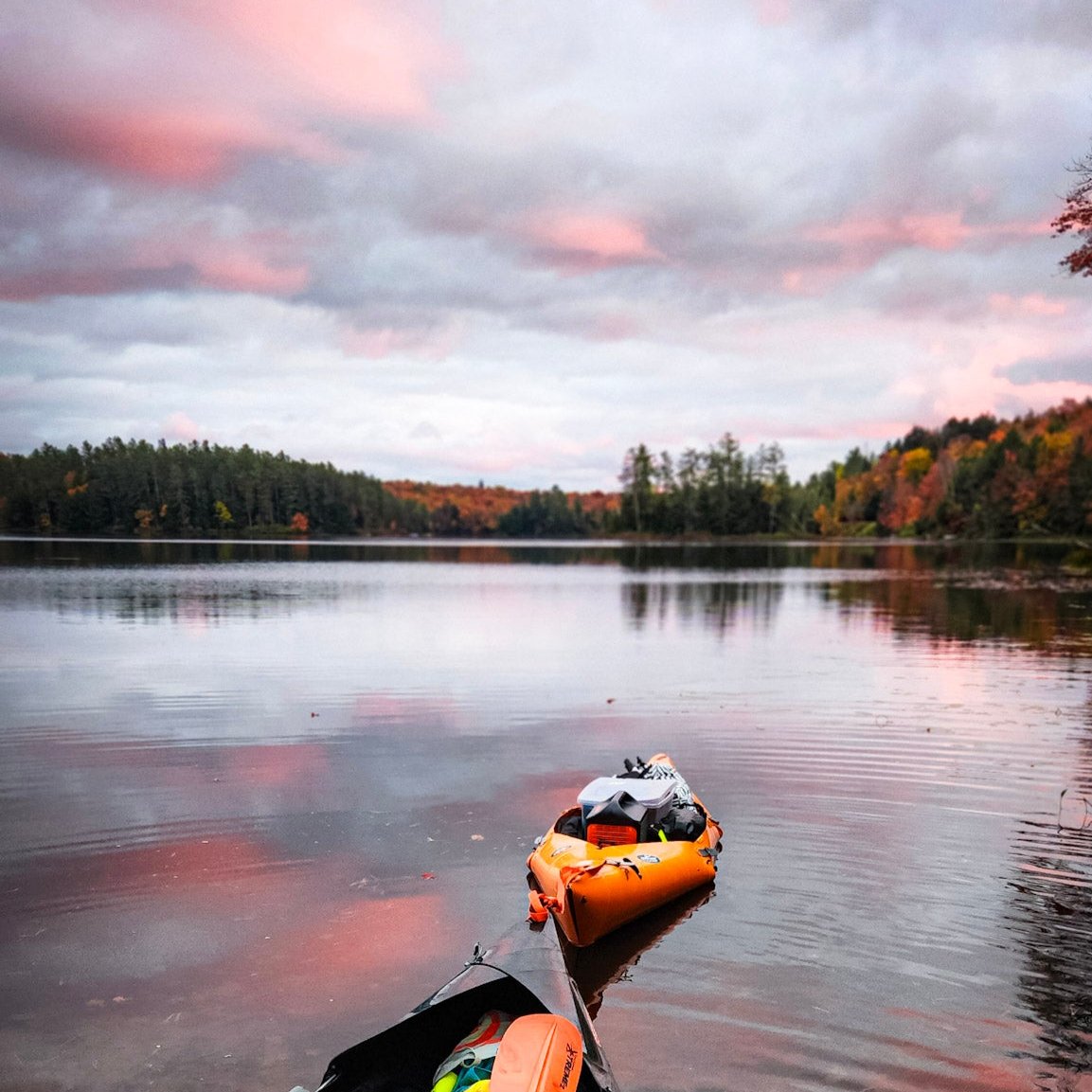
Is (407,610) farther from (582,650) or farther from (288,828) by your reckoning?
(288,828)

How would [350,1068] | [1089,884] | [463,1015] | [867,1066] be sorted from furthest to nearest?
[1089,884] → [867,1066] → [463,1015] → [350,1068]

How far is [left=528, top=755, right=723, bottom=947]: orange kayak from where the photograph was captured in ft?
30.7

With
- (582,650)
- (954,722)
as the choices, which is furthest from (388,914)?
(582,650)

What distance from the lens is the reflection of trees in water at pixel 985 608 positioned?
3244 centimetres

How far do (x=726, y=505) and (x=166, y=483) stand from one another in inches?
4636

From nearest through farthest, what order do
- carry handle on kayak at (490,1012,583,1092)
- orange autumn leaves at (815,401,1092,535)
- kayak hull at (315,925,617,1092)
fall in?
carry handle on kayak at (490,1012,583,1092) → kayak hull at (315,925,617,1092) → orange autumn leaves at (815,401,1092,535)

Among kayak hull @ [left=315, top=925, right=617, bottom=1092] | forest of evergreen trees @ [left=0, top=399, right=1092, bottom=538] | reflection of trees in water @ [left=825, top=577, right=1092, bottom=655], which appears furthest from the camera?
forest of evergreen trees @ [left=0, top=399, right=1092, bottom=538]

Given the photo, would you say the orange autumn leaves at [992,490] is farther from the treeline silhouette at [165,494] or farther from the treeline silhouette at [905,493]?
the treeline silhouette at [165,494]

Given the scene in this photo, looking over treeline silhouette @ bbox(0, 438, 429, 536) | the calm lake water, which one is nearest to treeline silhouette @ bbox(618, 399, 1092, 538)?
treeline silhouette @ bbox(0, 438, 429, 536)

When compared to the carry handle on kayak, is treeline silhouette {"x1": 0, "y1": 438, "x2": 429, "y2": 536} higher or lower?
higher

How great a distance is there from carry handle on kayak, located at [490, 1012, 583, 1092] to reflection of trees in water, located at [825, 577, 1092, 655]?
28460 mm

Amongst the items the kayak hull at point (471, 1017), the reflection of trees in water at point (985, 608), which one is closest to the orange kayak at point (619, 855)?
the kayak hull at point (471, 1017)

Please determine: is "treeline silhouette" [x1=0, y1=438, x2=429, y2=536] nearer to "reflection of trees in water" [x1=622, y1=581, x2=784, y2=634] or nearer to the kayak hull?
"reflection of trees in water" [x1=622, y1=581, x2=784, y2=634]

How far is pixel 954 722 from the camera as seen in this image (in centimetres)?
1922
